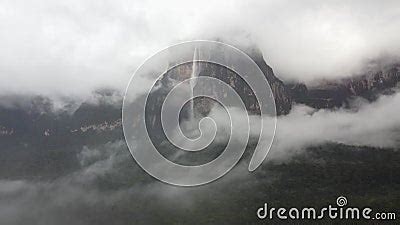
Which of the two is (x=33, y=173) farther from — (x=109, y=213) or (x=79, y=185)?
(x=109, y=213)

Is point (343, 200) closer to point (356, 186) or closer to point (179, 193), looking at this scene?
point (356, 186)

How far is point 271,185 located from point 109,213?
5196 centimetres

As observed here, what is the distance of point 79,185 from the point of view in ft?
615

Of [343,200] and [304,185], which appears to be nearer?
[343,200]

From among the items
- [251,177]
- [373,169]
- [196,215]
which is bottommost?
[196,215]

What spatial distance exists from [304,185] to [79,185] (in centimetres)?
8401

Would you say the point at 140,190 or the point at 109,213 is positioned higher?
the point at 140,190

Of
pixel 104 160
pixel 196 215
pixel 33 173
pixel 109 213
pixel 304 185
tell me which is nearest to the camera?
pixel 196 215

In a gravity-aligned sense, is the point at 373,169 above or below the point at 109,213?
above

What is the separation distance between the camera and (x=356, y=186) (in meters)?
148

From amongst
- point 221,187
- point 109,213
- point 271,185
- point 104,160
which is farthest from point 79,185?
point 271,185

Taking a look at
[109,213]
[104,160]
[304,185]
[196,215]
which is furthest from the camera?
[104,160]

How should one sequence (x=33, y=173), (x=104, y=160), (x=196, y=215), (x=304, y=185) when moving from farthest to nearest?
(x=33, y=173), (x=104, y=160), (x=304, y=185), (x=196, y=215)

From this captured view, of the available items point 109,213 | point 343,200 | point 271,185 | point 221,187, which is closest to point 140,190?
point 109,213
